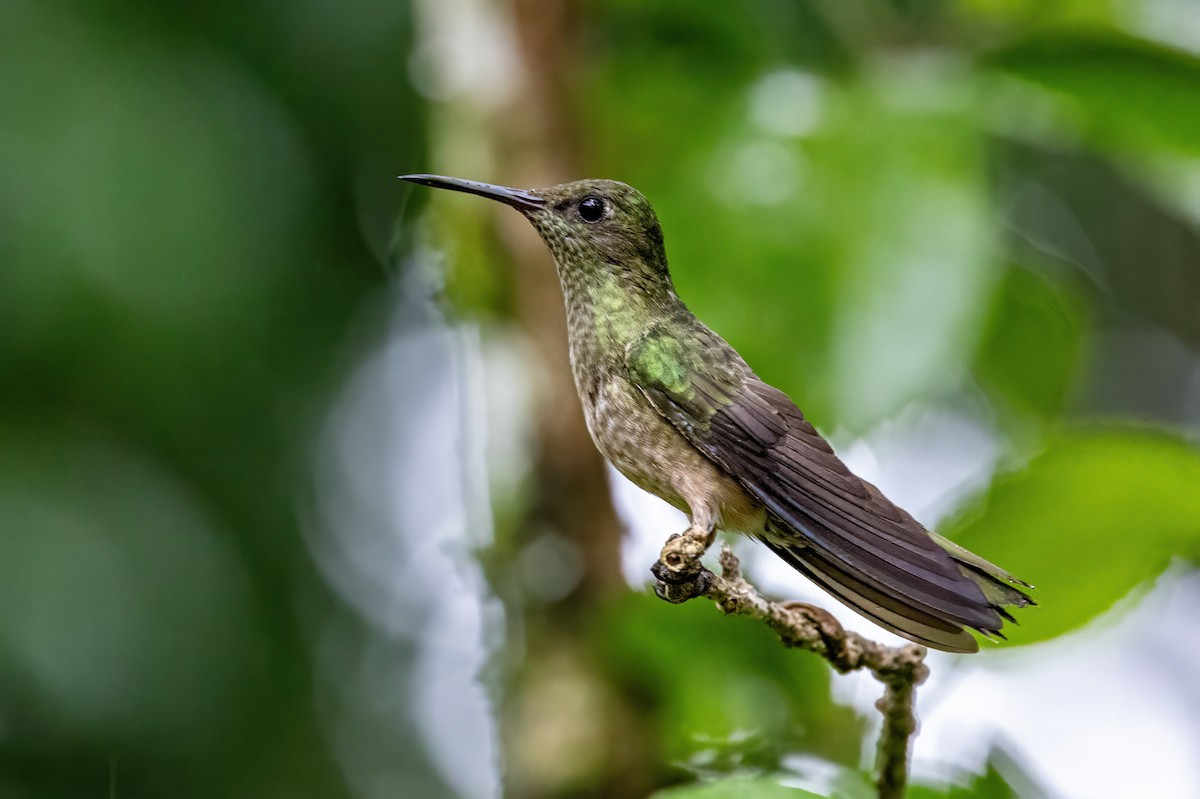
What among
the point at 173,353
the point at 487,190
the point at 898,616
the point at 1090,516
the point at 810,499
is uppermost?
the point at 173,353

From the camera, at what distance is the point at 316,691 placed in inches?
193

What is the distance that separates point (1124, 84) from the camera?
271cm

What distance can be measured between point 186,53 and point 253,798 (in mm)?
2663

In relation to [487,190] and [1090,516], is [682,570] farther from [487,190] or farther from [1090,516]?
[1090,516]

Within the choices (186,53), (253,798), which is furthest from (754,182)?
(253,798)

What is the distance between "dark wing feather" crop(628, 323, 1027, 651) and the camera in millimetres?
1183

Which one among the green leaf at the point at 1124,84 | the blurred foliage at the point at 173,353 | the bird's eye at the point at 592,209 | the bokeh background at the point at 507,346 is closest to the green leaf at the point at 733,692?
the bokeh background at the point at 507,346

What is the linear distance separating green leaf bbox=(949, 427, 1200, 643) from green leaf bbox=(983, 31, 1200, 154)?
39.4 inches

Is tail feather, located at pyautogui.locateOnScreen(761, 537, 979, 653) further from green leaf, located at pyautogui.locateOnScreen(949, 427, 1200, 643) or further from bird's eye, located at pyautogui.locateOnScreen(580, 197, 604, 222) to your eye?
green leaf, located at pyautogui.locateOnScreen(949, 427, 1200, 643)

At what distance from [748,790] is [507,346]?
88.0 inches

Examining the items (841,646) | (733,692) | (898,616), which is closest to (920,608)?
(898,616)

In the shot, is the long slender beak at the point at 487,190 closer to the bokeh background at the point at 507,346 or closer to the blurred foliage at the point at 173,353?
the bokeh background at the point at 507,346

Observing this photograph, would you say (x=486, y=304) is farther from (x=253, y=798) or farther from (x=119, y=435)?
(x=253, y=798)

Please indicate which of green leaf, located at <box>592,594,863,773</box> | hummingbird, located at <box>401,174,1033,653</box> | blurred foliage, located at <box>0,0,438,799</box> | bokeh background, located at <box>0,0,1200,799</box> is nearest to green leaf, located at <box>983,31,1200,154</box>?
bokeh background, located at <box>0,0,1200,799</box>
